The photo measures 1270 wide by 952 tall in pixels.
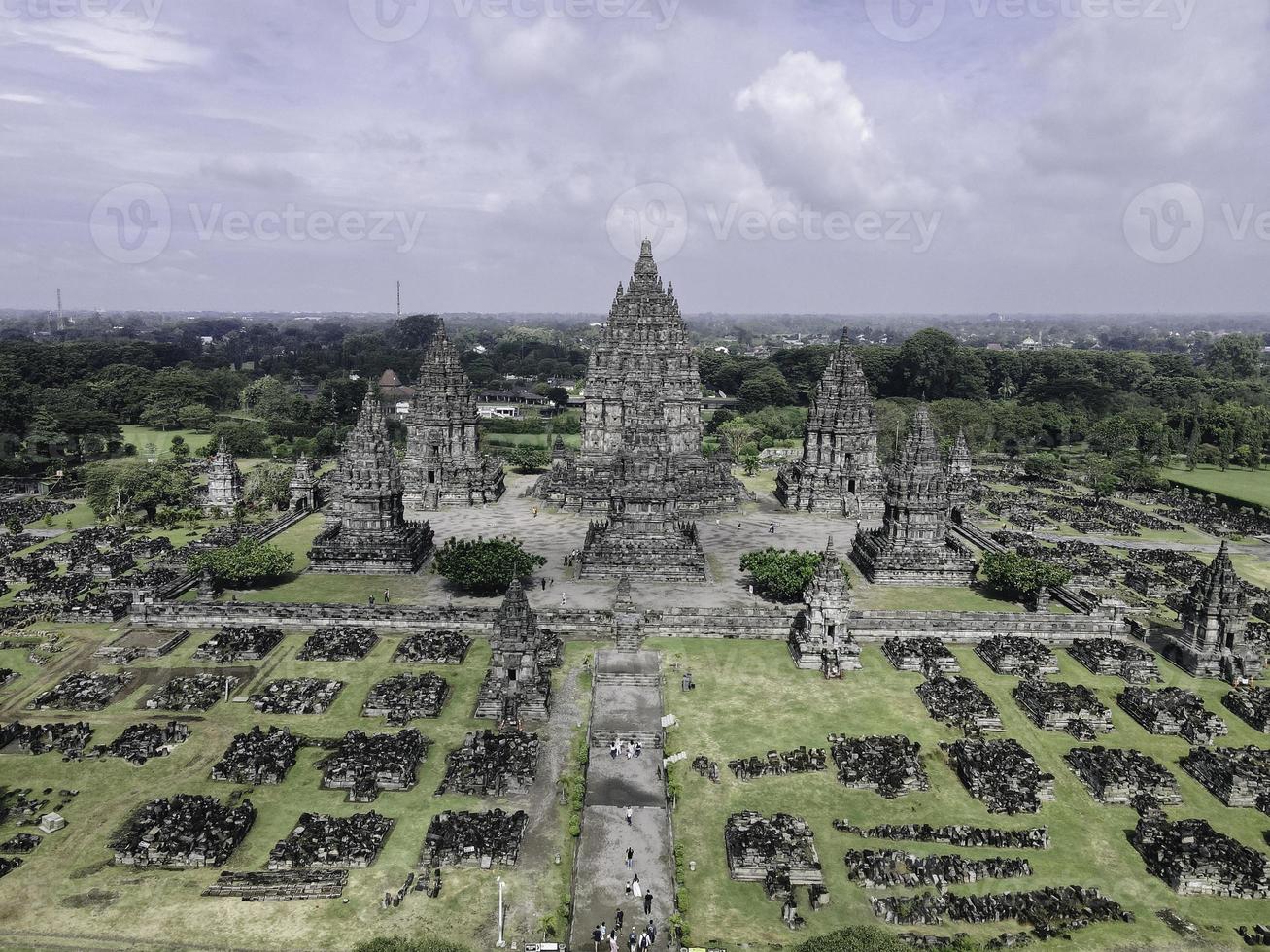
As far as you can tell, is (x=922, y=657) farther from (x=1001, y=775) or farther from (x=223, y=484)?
(x=223, y=484)

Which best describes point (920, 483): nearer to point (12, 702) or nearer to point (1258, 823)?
point (1258, 823)

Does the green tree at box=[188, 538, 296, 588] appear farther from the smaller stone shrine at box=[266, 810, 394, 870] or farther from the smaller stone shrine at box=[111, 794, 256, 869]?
the smaller stone shrine at box=[266, 810, 394, 870]

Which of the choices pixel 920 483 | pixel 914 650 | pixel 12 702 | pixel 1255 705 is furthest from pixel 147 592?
pixel 1255 705

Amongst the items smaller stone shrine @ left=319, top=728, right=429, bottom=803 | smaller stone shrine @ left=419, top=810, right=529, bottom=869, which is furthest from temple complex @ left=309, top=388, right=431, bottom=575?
smaller stone shrine @ left=419, top=810, right=529, bottom=869

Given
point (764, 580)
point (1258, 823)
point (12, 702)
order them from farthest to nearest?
point (764, 580) → point (12, 702) → point (1258, 823)

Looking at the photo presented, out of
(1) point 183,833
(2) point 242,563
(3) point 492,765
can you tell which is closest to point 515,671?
(3) point 492,765

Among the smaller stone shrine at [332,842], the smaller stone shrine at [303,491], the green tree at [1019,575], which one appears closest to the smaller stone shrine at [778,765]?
the smaller stone shrine at [332,842]
